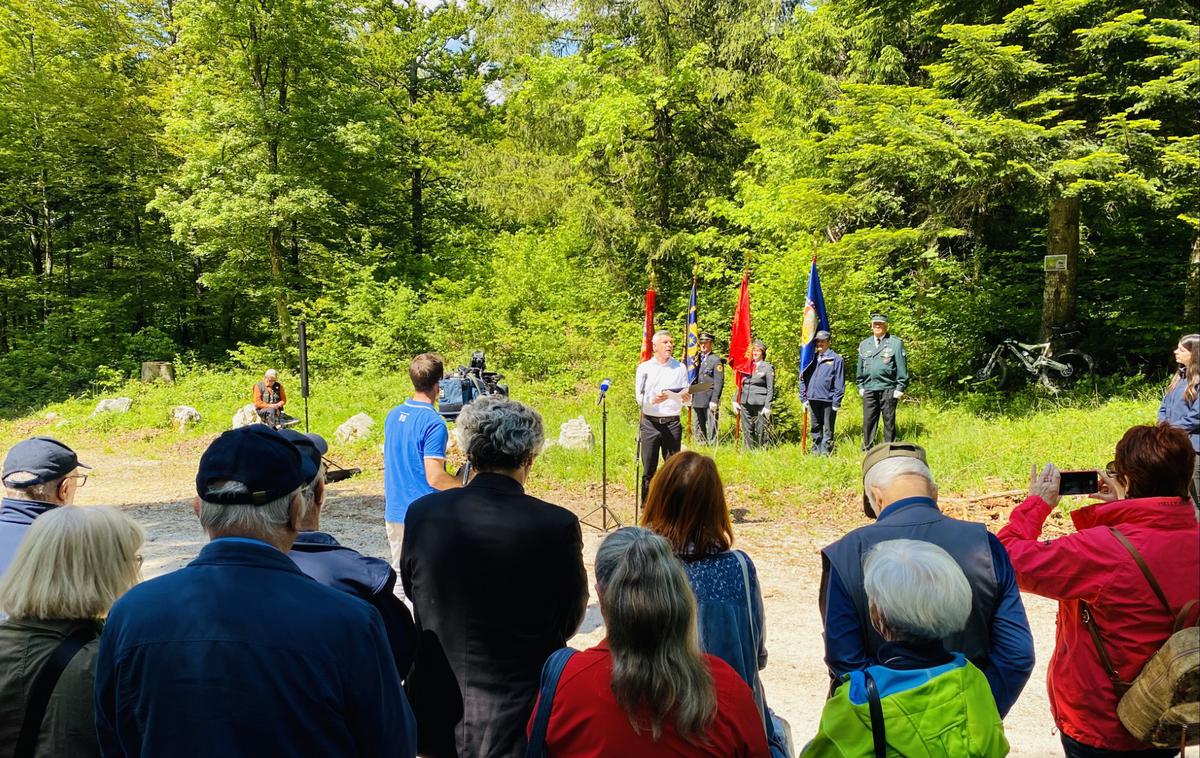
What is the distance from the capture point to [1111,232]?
14.8 meters

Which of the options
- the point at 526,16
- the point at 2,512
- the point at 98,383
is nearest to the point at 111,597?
the point at 2,512

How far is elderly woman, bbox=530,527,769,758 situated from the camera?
1.75 metres

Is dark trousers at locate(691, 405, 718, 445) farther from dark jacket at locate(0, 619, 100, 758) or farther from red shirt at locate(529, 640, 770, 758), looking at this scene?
dark jacket at locate(0, 619, 100, 758)

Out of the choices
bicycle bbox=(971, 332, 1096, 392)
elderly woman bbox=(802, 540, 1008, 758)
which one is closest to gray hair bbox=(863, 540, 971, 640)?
elderly woman bbox=(802, 540, 1008, 758)

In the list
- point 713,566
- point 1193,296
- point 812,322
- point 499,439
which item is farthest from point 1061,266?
point 499,439

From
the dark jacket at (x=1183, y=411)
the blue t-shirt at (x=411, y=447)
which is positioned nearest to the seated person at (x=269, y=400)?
the blue t-shirt at (x=411, y=447)

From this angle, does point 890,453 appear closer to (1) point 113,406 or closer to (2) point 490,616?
(2) point 490,616

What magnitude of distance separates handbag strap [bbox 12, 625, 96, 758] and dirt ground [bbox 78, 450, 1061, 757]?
3.33 m

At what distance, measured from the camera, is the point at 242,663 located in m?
1.57

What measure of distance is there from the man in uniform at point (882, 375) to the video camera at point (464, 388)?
5.59 m

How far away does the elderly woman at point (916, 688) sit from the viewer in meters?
1.87

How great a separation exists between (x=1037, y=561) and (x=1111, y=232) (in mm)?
15155

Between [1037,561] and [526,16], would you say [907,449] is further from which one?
[526,16]

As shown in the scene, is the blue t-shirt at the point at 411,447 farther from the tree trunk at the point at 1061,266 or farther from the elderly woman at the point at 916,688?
the tree trunk at the point at 1061,266
